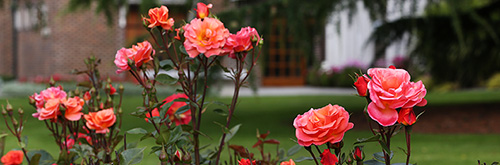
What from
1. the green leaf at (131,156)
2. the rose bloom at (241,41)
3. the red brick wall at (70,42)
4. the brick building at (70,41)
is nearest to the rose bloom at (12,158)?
the green leaf at (131,156)

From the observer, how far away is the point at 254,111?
21.3 ft

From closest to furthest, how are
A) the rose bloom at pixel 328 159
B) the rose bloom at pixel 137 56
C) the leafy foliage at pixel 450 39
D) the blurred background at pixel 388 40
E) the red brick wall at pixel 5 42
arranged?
1. the rose bloom at pixel 328 159
2. the rose bloom at pixel 137 56
3. the blurred background at pixel 388 40
4. the leafy foliage at pixel 450 39
5. the red brick wall at pixel 5 42

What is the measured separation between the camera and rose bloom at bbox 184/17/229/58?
104cm

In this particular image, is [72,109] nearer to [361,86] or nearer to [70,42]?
[361,86]

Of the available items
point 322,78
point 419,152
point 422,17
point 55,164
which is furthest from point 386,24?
point 322,78

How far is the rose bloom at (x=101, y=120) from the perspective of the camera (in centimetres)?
117

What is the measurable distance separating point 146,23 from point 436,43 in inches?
190

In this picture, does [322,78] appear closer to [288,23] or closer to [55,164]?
[288,23]

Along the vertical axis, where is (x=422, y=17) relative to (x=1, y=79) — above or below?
above

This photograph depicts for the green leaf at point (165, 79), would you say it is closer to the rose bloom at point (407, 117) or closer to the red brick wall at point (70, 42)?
the rose bloom at point (407, 117)

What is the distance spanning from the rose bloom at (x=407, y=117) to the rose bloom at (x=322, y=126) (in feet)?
0.28

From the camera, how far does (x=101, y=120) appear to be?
1.17m

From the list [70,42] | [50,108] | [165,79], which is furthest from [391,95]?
[70,42]

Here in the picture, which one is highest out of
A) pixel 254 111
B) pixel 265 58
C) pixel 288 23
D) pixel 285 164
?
pixel 288 23
